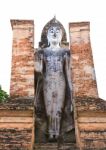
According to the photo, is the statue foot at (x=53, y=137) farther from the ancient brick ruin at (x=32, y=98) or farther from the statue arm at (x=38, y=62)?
the statue arm at (x=38, y=62)

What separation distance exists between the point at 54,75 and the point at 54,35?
106 cm

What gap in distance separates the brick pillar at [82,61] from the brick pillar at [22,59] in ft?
2.88

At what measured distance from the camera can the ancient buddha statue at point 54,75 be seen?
7941mm

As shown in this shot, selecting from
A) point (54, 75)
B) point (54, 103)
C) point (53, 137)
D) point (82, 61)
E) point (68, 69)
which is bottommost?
point (53, 137)

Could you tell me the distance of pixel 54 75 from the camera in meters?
8.34

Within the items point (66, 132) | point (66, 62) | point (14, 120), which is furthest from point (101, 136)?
point (66, 62)

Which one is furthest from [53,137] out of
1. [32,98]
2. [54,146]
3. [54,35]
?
[54,35]

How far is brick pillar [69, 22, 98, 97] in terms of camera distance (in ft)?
25.7

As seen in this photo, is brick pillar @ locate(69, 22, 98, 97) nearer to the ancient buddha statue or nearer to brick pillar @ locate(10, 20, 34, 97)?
the ancient buddha statue

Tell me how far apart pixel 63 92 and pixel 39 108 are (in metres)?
0.60

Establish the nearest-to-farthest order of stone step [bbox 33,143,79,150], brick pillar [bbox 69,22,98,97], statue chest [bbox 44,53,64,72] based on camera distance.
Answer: stone step [bbox 33,143,79,150] → brick pillar [bbox 69,22,98,97] → statue chest [bbox 44,53,64,72]

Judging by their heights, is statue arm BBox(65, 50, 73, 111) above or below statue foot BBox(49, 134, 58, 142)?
above

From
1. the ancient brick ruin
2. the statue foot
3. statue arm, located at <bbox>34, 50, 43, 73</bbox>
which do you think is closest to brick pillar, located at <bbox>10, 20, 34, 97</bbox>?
the ancient brick ruin

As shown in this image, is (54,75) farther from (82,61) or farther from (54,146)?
(54,146)
